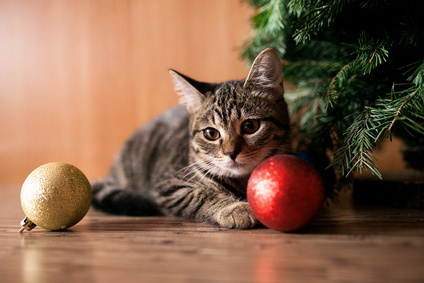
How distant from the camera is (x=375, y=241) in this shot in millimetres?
853

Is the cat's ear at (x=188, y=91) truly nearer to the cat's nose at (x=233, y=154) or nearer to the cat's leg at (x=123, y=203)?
the cat's nose at (x=233, y=154)

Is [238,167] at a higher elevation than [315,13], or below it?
below

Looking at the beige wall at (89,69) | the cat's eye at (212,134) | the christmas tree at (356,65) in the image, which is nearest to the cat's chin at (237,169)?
the cat's eye at (212,134)

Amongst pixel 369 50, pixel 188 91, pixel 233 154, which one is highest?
pixel 369 50

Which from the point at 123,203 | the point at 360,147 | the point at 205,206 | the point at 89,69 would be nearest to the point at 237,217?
the point at 205,206

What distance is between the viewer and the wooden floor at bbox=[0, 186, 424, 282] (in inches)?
27.3

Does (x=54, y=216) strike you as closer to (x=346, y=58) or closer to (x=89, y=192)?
(x=89, y=192)

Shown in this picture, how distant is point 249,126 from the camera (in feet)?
3.79

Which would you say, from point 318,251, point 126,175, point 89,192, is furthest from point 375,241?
point 126,175

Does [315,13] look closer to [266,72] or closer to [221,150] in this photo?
[266,72]

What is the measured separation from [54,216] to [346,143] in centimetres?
87

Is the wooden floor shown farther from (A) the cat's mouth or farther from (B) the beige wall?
(B) the beige wall

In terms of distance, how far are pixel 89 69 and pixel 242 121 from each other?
1.62 m

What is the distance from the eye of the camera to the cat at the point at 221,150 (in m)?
1.13
